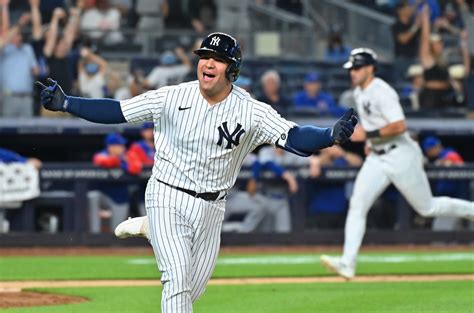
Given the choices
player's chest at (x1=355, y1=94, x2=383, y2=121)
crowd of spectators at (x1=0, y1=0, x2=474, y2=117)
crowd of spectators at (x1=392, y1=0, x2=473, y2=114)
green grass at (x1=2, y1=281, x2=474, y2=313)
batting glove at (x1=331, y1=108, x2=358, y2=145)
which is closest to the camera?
batting glove at (x1=331, y1=108, x2=358, y2=145)

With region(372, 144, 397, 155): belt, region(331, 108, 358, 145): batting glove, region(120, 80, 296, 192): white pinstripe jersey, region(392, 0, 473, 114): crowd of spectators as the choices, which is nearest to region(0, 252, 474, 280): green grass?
region(372, 144, 397, 155): belt

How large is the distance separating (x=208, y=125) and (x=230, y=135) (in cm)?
13

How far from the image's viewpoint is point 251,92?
54.2 ft

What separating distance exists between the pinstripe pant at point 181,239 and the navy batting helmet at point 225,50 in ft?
2.39

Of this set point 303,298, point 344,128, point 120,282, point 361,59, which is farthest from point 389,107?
point 344,128

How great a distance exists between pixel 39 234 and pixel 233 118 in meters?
9.01

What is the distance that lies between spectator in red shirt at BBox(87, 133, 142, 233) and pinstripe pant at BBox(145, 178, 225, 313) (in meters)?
8.77

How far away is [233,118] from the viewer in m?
6.35

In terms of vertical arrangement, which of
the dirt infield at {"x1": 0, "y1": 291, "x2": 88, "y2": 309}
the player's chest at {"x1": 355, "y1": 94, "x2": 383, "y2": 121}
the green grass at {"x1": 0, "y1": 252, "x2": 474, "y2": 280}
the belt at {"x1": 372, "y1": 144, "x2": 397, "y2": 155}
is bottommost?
the green grass at {"x1": 0, "y1": 252, "x2": 474, "y2": 280}

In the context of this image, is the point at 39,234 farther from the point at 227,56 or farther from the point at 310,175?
the point at 227,56

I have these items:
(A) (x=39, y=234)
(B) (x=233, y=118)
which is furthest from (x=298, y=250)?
(B) (x=233, y=118)

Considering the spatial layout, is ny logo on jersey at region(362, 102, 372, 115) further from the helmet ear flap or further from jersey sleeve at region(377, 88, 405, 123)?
the helmet ear flap

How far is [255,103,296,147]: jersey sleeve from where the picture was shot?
6.40 m

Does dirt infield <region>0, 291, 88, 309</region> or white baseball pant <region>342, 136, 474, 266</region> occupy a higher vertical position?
white baseball pant <region>342, 136, 474, 266</region>
